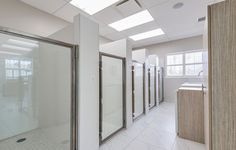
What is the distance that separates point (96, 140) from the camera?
191 centimetres

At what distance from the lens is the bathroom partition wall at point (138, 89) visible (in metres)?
3.21

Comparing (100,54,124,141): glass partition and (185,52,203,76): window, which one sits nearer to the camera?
(100,54,124,141): glass partition

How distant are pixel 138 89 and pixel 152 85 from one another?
1216 millimetres

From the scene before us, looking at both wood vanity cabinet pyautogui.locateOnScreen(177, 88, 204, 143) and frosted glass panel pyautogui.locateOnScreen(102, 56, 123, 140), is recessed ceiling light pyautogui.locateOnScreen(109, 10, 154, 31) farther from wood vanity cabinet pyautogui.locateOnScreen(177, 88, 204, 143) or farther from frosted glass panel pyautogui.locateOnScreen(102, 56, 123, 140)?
wood vanity cabinet pyautogui.locateOnScreen(177, 88, 204, 143)

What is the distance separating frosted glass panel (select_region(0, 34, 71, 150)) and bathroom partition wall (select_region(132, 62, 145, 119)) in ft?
5.96

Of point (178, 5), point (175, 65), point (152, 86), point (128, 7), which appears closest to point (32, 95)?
point (128, 7)

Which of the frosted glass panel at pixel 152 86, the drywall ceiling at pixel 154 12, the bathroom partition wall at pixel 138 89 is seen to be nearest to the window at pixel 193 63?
the drywall ceiling at pixel 154 12

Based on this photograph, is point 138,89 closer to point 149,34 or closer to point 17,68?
point 149,34

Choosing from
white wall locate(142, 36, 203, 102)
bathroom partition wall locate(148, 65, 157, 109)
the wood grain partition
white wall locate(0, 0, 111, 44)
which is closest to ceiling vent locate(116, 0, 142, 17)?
white wall locate(0, 0, 111, 44)

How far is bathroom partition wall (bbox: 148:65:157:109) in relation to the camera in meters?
4.21

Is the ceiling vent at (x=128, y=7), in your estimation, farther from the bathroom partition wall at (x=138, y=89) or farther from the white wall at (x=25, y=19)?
the white wall at (x=25, y=19)

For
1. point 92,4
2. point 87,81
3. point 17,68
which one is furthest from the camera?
point 92,4

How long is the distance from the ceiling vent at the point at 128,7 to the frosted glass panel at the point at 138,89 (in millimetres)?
1396

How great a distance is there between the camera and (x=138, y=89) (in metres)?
3.45
